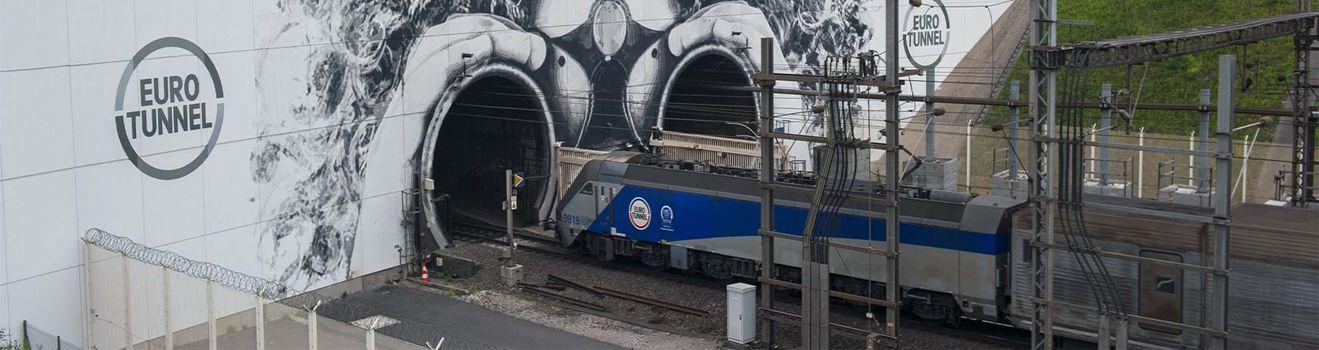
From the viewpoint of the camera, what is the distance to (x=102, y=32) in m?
22.3

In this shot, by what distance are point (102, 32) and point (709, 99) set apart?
22.7m

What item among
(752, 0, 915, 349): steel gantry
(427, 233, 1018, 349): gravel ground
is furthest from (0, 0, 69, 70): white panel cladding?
(752, 0, 915, 349): steel gantry

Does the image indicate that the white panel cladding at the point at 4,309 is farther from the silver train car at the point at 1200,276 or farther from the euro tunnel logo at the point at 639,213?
the silver train car at the point at 1200,276

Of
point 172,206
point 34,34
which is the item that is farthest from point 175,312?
point 34,34

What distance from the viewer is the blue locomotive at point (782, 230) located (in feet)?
75.1

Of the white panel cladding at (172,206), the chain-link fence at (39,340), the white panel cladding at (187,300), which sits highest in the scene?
the white panel cladding at (172,206)

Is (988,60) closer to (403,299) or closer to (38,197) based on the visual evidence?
(403,299)

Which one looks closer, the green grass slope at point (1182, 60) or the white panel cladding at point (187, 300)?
the white panel cladding at point (187, 300)

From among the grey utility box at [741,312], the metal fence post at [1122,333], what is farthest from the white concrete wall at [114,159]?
the metal fence post at [1122,333]

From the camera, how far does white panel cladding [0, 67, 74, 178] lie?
2086cm

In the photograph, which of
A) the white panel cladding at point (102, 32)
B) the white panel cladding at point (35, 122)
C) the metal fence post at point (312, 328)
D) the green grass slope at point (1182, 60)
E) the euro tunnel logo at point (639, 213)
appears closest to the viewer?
the metal fence post at point (312, 328)

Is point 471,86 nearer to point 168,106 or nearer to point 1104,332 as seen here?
point 168,106

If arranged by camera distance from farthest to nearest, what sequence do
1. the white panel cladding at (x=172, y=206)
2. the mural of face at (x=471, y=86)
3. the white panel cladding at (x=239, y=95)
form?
the mural of face at (x=471, y=86), the white panel cladding at (x=239, y=95), the white panel cladding at (x=172, y=206)

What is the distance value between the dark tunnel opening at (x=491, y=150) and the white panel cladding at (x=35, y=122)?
12001mm
